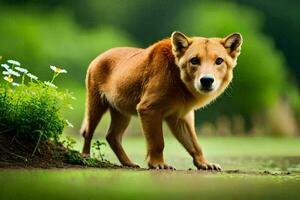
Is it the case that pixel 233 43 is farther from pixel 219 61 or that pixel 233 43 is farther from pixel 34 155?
pixel 34 155

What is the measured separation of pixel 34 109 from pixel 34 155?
1.36 ft

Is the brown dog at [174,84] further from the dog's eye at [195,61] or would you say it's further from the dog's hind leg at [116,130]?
the dog's hind leg at [116,130]

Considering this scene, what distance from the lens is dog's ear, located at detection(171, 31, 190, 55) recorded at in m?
7.65

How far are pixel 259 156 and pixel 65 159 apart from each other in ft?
11.9

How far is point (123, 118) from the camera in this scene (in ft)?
29.2

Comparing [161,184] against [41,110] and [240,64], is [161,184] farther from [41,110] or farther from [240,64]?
[240,64]

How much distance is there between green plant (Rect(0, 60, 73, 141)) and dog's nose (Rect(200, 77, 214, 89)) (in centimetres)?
121

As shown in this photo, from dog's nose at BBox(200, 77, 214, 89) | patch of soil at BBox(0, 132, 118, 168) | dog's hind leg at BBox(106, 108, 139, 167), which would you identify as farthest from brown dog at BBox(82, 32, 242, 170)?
patch of soil at BBox(0, 132, 118, 168)

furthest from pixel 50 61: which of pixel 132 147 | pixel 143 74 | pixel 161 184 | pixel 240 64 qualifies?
pixel 161 184

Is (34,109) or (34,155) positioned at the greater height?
(34,109)

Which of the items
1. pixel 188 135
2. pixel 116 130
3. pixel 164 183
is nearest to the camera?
pixel 164 183

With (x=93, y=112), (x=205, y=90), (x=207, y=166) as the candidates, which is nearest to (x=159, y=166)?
(x=207, y=166)

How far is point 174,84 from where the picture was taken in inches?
302

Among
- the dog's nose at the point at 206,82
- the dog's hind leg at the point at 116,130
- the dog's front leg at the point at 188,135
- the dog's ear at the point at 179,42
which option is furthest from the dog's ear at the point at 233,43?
the dog's hind leg at the point at 116,130
